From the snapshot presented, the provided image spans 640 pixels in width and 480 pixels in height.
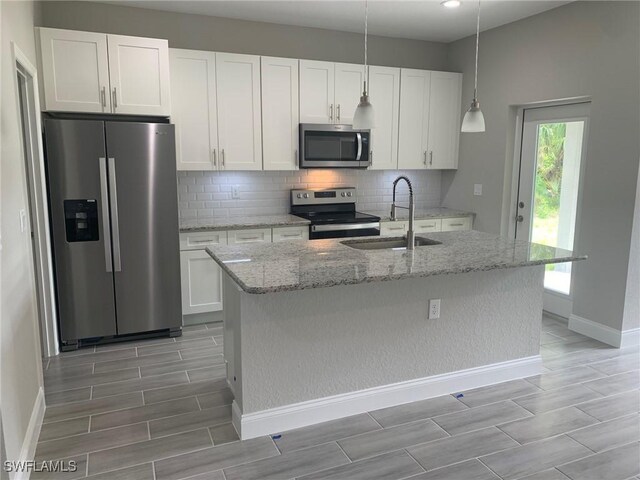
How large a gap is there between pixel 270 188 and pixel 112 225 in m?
1.71

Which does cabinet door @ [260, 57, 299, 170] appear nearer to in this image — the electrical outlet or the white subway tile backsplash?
the white subway tile backsplash

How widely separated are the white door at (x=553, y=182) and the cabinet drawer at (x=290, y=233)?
7.14ft

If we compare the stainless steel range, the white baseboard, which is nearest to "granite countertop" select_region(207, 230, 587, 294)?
the white baseboard

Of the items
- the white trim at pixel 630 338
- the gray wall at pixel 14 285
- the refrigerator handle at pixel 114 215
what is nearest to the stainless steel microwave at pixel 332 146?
the refrigerator handle at pixel 114 215

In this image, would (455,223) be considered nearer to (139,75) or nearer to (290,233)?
(290,233)

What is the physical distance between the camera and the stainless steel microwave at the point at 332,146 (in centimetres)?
457

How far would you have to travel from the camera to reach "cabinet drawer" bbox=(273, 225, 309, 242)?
4371 mm

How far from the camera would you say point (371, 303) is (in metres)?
2.72

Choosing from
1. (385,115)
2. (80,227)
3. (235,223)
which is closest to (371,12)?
(385,115)

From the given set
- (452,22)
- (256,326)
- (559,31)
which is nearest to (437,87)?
(452,22)

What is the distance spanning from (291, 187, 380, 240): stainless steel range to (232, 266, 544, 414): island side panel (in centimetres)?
179

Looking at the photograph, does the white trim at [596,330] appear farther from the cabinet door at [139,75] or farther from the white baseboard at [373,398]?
the cabinet door at [139,75]

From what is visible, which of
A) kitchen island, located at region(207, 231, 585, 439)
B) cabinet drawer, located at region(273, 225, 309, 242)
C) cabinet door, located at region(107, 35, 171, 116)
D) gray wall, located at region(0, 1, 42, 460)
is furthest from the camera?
cabinet drawer, located at region(273, 225, 309, 242)

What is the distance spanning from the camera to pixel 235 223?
168 inches
